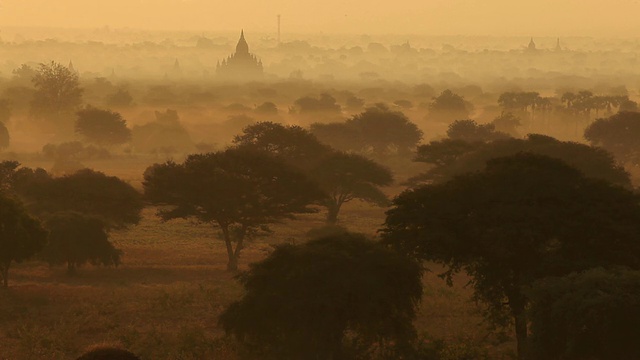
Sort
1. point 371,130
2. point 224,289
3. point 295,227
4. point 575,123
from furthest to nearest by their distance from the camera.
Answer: point 575,123 → point 371,130 → point 295,227 → point 224,289

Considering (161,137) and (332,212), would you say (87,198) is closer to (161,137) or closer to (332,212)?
(332,212)

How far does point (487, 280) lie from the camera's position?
25344 mm

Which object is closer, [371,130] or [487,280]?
[487,280]

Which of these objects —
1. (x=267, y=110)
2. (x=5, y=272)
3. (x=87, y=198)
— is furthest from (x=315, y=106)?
(x=5, y=272)

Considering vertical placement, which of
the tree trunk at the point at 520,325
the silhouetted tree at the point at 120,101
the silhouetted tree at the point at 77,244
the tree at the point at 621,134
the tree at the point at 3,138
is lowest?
the tree trunk at the point at 520,325

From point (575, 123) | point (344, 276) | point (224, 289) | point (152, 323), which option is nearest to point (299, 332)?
point (344, 276)

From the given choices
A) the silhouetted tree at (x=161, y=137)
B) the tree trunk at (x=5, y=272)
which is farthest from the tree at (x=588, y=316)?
the silhouetted tree at (x=161, y=137)

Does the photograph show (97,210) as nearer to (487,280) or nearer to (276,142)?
(276,142)

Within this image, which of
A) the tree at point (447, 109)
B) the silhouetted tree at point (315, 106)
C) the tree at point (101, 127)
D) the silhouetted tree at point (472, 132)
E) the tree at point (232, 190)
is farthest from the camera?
the tree at point (447, 109)

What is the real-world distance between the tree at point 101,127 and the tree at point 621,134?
171ft

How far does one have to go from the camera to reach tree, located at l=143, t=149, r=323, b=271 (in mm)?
41500

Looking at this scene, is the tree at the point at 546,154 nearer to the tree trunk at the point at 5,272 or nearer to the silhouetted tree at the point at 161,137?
the tree trunk at the point at 5,272

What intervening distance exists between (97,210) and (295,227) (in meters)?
13.6

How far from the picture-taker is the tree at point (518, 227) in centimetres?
2430
